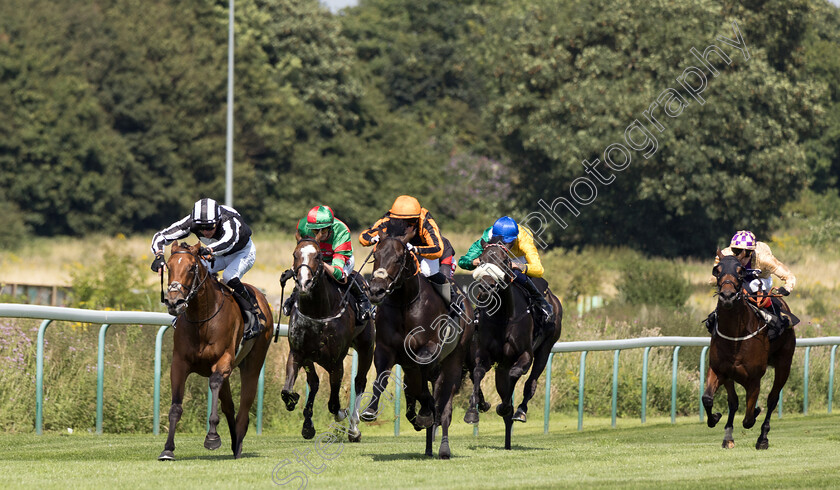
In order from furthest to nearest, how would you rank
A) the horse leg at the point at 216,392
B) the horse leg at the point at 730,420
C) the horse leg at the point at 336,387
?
1. the horse leg at the point at 730,420
2. the horse leg at the point at 336,387
3. the horse leg at the point at 216,392

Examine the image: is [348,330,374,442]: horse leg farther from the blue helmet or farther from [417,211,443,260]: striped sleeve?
[417,211,443,260]: striped sleeve

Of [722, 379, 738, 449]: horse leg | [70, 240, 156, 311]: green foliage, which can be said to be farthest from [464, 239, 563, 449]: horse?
[70, 240, 156, 311]: green foliage

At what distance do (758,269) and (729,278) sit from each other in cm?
71

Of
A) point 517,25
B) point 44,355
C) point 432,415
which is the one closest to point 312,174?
point 517,25

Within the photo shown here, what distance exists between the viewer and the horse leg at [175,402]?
924 cm

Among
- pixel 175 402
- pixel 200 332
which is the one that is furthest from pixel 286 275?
pixel 175 402

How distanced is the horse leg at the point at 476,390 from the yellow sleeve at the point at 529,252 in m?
0.91

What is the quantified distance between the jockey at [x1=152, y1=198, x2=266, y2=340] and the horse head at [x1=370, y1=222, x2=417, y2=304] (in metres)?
1.13

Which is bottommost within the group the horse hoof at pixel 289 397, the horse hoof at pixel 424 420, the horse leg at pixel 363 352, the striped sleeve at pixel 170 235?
the horse hoof at pixel 424 420

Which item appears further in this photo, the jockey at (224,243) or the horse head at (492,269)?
the horse head at (492,269)

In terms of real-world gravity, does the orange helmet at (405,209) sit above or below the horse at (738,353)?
above

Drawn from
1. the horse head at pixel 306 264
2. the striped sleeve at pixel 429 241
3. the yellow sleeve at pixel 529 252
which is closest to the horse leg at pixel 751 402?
the yellow sleeve at pixel 529 252

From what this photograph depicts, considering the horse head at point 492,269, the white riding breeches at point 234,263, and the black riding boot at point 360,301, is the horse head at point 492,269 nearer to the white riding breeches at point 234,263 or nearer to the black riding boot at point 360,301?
the black riding boot at point 360,301

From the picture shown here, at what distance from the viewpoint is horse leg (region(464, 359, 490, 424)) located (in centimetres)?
1073
